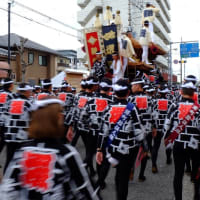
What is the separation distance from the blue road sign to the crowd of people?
23039mm

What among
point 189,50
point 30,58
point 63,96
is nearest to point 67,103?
point 63,96

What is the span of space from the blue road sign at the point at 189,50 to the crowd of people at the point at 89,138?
75.6 ft

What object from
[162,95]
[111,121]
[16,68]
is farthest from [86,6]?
[111,121]

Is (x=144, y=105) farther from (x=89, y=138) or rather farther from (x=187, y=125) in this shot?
(x=187, y=125)

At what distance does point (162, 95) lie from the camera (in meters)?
6.29

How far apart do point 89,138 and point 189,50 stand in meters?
25.4

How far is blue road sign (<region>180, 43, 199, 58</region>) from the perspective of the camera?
2729cm

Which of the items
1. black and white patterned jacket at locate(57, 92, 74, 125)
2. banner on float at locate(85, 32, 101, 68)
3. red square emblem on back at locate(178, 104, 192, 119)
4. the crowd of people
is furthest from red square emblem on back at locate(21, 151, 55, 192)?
banner on float at locate(85, 32, 101, 68)

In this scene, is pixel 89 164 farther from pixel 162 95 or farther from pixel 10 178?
pixel 10 178

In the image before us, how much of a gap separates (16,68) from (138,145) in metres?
28.0

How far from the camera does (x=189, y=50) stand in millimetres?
27547

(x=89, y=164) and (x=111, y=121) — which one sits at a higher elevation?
(x=111, y=121)

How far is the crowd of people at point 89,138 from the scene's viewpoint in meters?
1.75

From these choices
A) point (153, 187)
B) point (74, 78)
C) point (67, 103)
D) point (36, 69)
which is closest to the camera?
point (153, 187)
